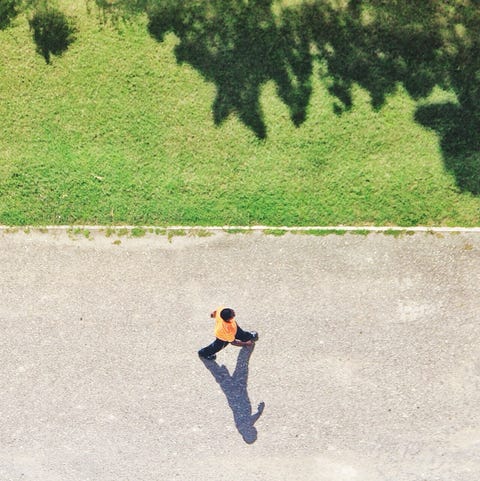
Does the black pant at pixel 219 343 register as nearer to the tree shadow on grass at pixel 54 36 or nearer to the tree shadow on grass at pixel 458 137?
the tree shadow on grass at pixel 458 137

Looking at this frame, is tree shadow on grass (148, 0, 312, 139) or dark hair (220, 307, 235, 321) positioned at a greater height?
tree shadow on grass (148, 0, 312, 139)

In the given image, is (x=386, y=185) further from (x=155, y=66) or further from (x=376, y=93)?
(x=155, y=66)

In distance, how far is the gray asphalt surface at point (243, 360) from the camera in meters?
7.62

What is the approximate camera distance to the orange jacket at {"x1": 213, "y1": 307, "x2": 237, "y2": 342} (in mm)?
6996

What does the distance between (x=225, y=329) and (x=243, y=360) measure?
→ 1.02 m

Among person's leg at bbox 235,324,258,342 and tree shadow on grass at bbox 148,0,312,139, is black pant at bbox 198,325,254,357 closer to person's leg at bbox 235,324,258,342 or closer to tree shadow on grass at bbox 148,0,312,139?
person's leg at bbox 235,324,258,342

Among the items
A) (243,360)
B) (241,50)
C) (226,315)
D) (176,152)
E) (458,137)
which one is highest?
(241,50)

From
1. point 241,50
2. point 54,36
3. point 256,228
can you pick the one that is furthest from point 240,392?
point 54,36

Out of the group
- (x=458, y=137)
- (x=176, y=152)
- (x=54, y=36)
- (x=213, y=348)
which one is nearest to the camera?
(x=213, y=348)

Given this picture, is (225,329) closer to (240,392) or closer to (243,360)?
(243,360)

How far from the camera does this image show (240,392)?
783 centimetres

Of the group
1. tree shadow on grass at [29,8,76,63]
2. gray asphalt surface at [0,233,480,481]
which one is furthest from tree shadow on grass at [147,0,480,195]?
gray asphalt surface at [0,233,480,481]

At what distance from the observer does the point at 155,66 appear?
8031 mm

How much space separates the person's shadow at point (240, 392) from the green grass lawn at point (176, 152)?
2.03 metres
